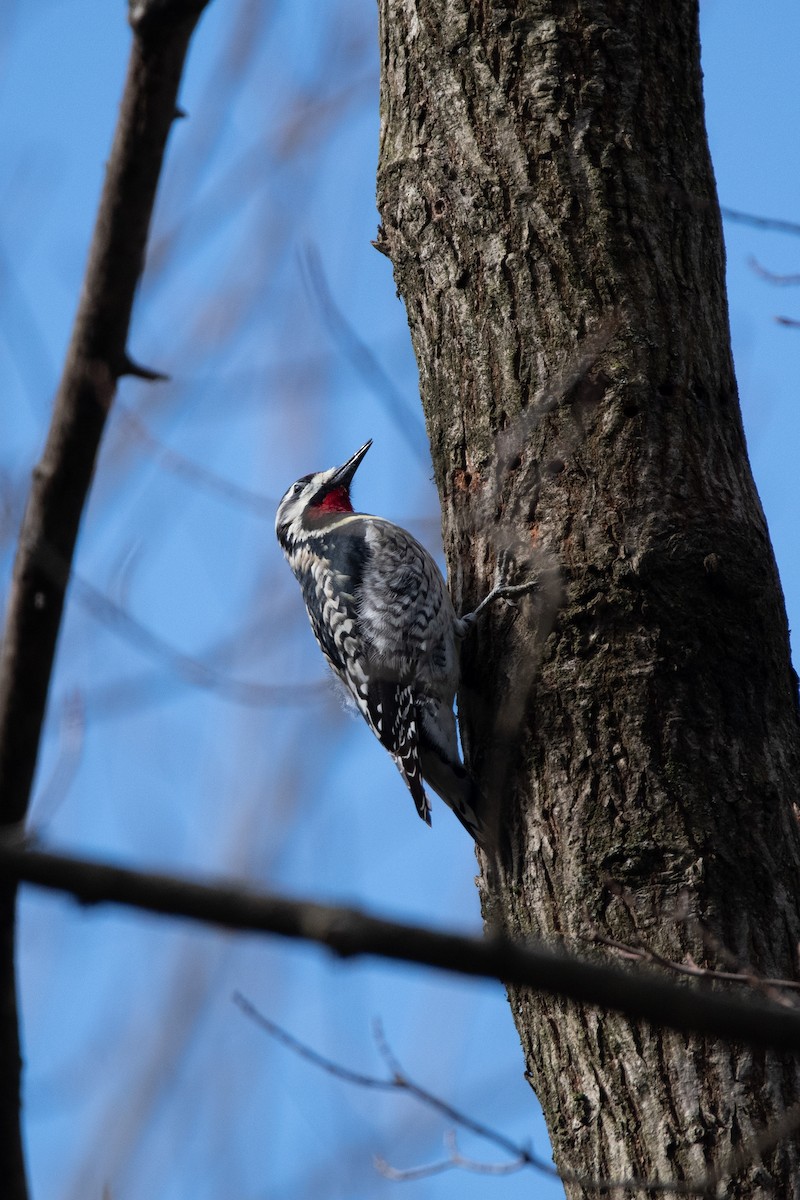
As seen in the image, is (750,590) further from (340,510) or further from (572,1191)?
(340,510)

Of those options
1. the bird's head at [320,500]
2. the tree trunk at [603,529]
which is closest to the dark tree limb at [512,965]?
the tree trunk at [603,529]

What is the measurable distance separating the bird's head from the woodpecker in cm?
2

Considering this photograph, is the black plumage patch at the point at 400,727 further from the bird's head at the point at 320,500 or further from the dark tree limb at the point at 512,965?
the dark tree limb at the point at 512,965

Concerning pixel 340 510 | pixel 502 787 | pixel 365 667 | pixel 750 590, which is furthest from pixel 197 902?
pixel 340 510

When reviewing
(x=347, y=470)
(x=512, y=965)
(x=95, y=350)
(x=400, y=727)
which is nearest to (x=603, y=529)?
(x=400, y=727)

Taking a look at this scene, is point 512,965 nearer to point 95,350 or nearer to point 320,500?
point 95,350

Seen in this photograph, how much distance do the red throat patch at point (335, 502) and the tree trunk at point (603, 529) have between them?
74.0 inches

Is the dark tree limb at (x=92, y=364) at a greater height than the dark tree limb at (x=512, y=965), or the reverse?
the dark tree limb at (x=92, y=364)

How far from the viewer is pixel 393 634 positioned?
4.61 meters

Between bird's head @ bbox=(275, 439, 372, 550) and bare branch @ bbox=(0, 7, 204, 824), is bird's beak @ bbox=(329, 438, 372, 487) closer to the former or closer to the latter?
bird's head @ bbox=(275, 439, 372, 550)

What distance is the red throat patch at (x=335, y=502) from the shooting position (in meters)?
5.67

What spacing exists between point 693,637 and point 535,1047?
1003 mm

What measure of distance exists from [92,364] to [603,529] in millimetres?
1794

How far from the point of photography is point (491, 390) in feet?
11.3
